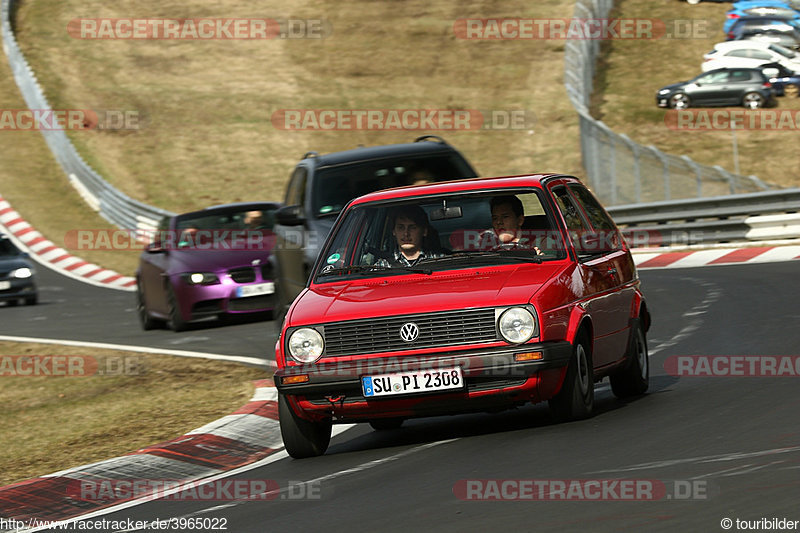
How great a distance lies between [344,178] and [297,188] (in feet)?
2.80

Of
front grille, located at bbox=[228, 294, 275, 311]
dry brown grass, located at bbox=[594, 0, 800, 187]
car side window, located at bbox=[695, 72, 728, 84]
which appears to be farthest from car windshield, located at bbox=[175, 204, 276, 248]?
car side window, located at bbox=[695, 72, 728, 84]

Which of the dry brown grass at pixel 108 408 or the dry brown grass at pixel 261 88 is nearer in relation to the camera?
the dry brown grass at pixel 108 408

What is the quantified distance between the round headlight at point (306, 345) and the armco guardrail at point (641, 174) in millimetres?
17084

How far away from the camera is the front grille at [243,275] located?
701 inches

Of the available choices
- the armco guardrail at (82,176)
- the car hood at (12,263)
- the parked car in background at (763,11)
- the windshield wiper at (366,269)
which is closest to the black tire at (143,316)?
the car hood at (12,263)

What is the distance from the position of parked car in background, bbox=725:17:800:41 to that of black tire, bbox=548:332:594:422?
38.4 meters

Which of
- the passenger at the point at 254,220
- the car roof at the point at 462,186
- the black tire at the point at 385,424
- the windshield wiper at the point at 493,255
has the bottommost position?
the black tire at the point at 385,424

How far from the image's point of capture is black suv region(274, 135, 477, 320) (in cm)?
1410

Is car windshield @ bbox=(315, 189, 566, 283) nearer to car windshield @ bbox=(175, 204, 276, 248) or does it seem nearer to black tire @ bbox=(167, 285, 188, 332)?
black tire @ bbox=(167, 285, 188, 332)

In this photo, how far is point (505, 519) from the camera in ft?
19.8

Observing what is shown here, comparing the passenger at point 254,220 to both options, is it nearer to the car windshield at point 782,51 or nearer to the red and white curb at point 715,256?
the red and white curb at point 715,256

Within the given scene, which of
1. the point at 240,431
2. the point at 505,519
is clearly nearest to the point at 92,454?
the point at 240,431

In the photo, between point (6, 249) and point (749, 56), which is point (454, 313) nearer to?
point (6, 249)

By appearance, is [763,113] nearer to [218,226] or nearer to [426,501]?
[218,226]
